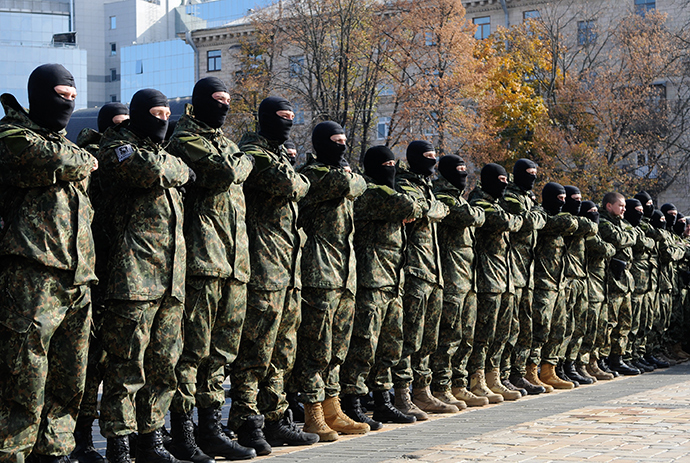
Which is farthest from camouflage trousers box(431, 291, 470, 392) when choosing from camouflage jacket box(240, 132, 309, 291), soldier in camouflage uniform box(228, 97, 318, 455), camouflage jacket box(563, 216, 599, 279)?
camouflage jacket box(563, 216, 599, 279)

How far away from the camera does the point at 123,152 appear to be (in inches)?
234

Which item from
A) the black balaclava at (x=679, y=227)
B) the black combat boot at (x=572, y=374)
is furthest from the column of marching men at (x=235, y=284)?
the black balaclava at (x=679, y=227)

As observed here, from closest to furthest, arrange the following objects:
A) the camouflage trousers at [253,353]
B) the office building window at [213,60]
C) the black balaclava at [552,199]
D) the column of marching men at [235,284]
→ 1. the column of marching men at [235,284]
2. the camouflage trousers at [253,353]
3. the black balaclava at [552,199]
4. the office building window at [213,60]

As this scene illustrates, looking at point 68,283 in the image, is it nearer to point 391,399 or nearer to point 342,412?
point 342,412

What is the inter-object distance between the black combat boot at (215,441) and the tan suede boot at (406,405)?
2.47 metres

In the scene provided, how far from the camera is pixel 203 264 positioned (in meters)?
6.40

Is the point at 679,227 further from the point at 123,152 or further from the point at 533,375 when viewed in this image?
the point at 123,152

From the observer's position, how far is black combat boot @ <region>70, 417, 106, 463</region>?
6414 millimetres

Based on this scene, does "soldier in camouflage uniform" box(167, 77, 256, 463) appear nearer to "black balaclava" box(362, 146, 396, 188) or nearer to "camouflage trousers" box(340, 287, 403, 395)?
"camouflage trousers" box(340, 287, 403, 395)

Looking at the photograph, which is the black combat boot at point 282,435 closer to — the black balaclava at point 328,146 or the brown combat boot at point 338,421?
the brown combat boot at point 338,421

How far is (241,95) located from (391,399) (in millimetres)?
28460

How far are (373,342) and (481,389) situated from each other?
2.30m

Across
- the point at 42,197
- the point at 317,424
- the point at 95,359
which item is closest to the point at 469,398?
the point at 317,424

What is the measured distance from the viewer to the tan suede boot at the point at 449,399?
9.42 meters
